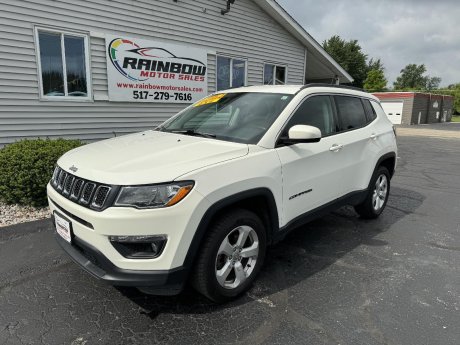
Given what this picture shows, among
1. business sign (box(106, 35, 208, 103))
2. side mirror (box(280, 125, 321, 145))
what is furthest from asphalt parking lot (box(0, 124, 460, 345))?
business sign (box(106, 35, 208, 103))

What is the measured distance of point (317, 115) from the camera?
3.76m

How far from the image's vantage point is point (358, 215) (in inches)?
205

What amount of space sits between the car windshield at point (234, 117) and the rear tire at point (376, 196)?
1975 mm

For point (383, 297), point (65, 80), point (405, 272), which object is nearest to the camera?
point (383, 297)

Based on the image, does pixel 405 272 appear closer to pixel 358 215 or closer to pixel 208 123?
pixel 358 215

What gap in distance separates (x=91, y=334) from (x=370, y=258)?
2824 mm

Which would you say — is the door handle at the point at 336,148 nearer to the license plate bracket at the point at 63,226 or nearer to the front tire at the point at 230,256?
the front tire at the point at 230,256

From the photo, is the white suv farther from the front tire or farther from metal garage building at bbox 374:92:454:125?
metal garage building at bbox 374:92:454:125

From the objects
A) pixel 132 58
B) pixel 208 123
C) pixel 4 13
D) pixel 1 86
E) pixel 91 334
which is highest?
pixel 4 13

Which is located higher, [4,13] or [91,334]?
[4,13]

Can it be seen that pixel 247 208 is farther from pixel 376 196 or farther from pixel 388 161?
pixel 388 161

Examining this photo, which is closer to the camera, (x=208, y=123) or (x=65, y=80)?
(x=208, y=123)

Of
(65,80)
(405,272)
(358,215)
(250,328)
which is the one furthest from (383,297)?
(65,80)

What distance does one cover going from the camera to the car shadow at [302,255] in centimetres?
293
